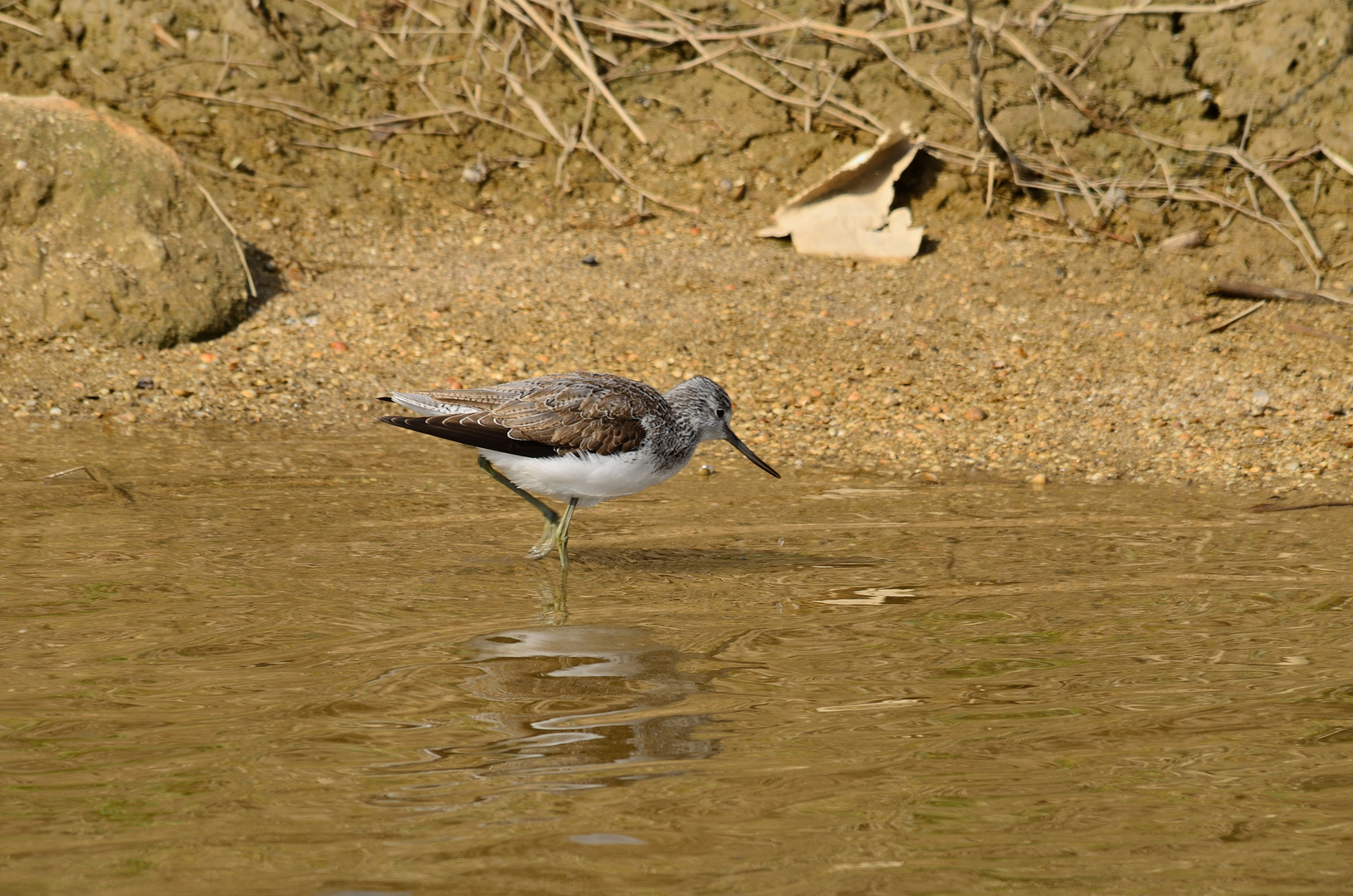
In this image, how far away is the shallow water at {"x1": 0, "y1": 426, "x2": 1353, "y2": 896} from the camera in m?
3.00

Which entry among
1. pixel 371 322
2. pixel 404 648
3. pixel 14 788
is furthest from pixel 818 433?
pixel 14 788

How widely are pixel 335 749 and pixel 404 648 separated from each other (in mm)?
→ 869

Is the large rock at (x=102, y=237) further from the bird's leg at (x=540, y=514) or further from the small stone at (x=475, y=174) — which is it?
the bird's leg at (x=540, y=514)

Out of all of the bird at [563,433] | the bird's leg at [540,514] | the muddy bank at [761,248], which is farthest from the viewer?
the muddy bank at [761,248]

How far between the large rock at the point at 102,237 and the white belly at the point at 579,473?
10.9 feet

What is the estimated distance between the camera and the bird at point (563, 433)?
219 inches

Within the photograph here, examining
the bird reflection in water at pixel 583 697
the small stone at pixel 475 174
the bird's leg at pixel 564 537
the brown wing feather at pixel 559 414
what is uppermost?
the small stone at pixel 475 174

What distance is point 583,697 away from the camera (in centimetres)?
408

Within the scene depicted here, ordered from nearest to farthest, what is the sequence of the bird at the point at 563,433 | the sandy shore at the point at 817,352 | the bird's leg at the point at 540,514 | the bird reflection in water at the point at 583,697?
the bird reflection in water at the point at 583,697, the bird at the point at 563,433, the bird's leg at the point at 540,514, the sandy shore at the point at 817,352

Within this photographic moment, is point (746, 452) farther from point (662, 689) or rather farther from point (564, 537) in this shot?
point (662, 689)

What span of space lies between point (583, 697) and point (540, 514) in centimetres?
251

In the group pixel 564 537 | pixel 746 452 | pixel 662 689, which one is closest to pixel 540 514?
pixel 564 537

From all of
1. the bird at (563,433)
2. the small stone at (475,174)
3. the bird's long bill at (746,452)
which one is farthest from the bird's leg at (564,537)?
the small stone at (475,174)

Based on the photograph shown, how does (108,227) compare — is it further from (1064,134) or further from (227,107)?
(1064,134)
